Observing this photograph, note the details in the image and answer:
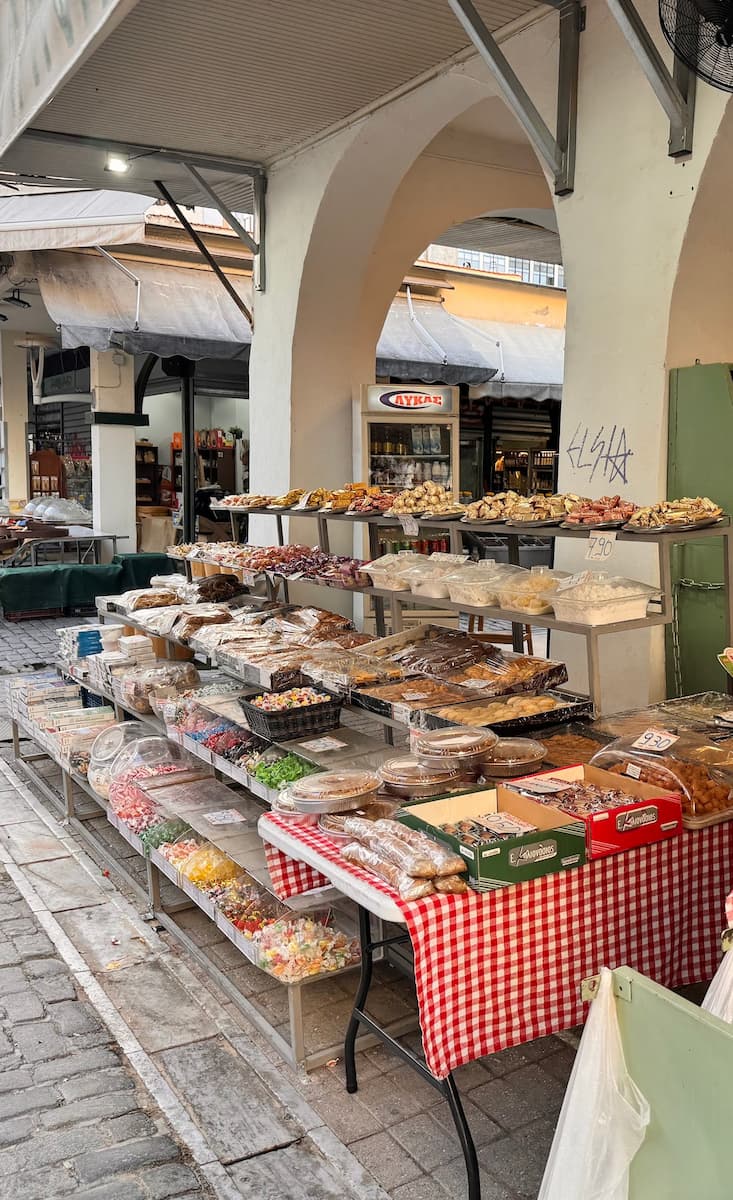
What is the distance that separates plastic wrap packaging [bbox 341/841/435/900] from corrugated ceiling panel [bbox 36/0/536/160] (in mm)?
4190

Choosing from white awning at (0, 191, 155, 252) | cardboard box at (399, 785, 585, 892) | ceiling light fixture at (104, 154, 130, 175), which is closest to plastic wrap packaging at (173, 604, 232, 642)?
cardboard box at (399, 785, 585, 892)

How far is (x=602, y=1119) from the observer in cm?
202

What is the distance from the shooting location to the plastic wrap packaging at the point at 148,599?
6.59m

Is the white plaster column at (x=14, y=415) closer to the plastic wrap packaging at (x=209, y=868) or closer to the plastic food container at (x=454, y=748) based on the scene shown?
the plastic wrap packaging at (x=209, y=868)

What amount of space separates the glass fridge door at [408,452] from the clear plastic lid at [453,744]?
5066mm

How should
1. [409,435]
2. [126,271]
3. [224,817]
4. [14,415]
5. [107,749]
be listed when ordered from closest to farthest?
1. [224,817]
2. [107,749]
3. [409,435]
4. [126,271]
5. [14,415]

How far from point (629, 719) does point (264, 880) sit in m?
1.56

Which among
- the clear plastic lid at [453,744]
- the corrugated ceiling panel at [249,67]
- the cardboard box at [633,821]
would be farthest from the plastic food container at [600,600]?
the corrugated ceiling panel at [249,67]

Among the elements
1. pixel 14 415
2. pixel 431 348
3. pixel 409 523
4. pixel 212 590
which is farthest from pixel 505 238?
pixel 14 415

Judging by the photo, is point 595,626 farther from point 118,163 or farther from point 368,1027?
point 118,163

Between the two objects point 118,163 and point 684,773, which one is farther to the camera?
point 118,163

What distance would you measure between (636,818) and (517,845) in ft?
1.45

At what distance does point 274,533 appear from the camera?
8.06 m

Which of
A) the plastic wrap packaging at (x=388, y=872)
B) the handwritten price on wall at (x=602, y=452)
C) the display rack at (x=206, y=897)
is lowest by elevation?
the display rack at (x=206, y=897)
